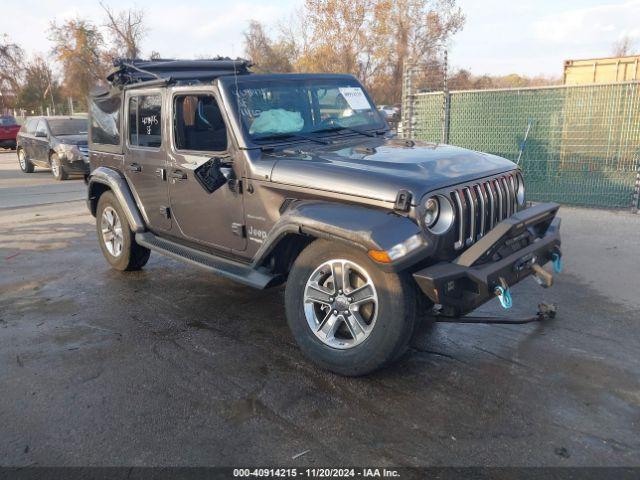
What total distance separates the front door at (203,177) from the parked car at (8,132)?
2515 cm

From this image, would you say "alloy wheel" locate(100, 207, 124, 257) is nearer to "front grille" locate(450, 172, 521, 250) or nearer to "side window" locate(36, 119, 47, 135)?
"front grille" locate(450, 172, 521, 250)

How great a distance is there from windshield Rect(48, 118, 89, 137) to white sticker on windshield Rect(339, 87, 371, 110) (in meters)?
12.1

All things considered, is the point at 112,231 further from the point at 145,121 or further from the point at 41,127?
the point at 41,127

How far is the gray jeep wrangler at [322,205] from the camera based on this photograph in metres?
3.28

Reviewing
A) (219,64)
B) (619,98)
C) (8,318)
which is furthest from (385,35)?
(8,318)

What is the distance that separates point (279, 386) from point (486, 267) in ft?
4.88

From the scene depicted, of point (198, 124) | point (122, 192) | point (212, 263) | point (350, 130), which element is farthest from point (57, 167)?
point (350, 130)

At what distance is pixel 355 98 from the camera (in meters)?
5.07

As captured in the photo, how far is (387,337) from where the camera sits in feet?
10.8

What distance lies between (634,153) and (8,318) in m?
8.50

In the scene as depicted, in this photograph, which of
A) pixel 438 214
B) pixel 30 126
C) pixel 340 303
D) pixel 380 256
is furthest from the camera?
pixel 30 126

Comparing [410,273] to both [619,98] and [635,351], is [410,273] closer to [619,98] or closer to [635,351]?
[635,351]

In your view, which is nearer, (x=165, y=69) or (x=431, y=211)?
(x=431, y=211)

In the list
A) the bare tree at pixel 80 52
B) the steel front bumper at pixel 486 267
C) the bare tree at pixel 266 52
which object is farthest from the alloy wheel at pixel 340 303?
the bare tree at pixel 80 52
